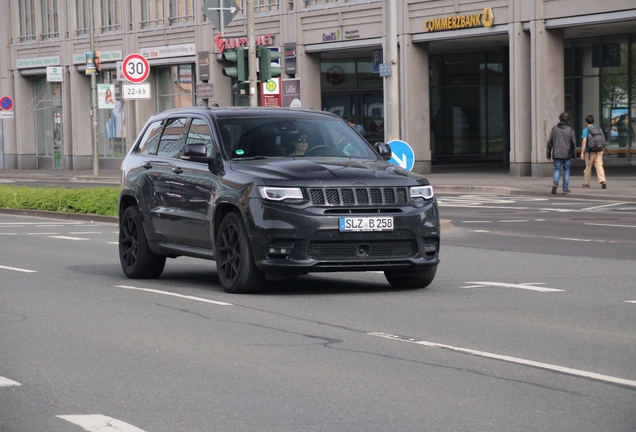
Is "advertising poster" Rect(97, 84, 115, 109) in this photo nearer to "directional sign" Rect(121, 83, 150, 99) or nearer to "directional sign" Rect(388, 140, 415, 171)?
"directional sign" Rect(121, 83, 150, 99)

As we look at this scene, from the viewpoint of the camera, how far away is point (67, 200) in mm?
26016

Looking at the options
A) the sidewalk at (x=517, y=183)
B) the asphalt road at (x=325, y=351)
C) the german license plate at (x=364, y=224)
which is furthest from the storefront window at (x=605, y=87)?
the german license plate at (x=364, y=224)

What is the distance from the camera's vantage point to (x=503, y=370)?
7.20 metres

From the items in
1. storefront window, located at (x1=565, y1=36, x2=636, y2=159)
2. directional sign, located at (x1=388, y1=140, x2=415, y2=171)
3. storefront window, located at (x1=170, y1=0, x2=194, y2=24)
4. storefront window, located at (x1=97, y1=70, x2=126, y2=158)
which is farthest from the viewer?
storefront window, located at (x1=97, y1=70, x2=126, y2=158)

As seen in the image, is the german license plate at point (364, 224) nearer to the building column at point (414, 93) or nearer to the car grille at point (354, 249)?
the car grille at point (354, 249)

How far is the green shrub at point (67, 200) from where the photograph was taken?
2494 cm

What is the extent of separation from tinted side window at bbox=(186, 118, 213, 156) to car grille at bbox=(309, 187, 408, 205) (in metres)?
1.60

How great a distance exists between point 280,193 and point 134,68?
18.6 m

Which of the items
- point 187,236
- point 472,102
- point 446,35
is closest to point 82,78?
point 472,102

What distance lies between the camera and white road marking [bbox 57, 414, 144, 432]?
5730mm

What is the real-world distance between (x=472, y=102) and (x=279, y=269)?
139ft

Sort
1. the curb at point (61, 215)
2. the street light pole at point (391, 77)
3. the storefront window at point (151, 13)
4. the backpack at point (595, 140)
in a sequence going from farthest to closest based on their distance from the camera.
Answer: the storefront window at point (151, 13) → the backpack at point (595, 140) → the curb at point (61, 215) → the street light pole at point (391, 77)

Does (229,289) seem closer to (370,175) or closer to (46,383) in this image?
(370,175)

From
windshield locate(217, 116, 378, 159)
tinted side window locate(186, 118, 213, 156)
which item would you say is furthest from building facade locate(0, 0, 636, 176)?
windshield locate(217, 116, 378, 159)
